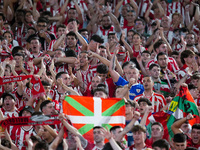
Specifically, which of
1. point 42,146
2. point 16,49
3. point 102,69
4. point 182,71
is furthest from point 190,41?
point 42,146

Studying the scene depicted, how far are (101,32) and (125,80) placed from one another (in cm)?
Result: 356

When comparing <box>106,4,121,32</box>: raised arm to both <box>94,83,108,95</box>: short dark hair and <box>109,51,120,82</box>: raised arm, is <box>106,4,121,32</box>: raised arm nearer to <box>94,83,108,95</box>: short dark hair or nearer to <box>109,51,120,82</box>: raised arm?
<box>109,51,120,82</box>: raised arm

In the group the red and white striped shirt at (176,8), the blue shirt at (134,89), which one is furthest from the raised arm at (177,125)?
the red and white striped shirt at (176,8)

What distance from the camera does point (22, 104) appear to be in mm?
11008

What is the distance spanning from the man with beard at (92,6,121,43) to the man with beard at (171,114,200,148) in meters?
5.24

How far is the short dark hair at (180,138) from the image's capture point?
8547 mm

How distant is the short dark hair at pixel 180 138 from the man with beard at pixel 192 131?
0.29 meters

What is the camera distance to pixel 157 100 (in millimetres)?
10398

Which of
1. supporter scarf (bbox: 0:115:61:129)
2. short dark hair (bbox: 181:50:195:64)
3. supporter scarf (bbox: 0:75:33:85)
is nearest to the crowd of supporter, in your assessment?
short dark hair (bbox: 181:50:195:64)

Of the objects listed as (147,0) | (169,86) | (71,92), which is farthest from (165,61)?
(147,0)

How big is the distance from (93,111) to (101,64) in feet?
6.76

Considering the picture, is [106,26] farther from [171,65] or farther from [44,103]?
[44,103]

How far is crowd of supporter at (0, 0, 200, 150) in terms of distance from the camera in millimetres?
8828

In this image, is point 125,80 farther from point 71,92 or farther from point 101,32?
point 101,32
